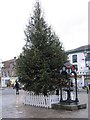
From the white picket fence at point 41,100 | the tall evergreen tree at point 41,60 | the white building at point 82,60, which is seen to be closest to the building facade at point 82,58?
the white building at point 82,60

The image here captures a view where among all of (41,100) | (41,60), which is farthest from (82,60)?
(41,100)

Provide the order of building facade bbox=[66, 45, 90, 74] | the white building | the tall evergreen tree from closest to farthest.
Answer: the tall evergreen tree, building facade bbox=[66, 45, 90, 74], the white building

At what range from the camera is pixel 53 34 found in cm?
1727

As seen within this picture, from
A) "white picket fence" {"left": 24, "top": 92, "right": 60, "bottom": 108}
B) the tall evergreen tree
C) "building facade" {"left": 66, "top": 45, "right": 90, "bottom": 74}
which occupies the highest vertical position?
"building facade" {"left": 66, "top": 45, "right": 90, "bottom": 74}

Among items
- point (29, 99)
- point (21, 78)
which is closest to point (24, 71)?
point (21, 78)

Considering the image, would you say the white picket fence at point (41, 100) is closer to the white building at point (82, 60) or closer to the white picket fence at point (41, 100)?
the white picket fence at point (41, 100)

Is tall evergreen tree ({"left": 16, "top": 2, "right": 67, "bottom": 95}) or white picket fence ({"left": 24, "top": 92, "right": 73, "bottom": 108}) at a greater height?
tall evergreen tree ({"left": 16, "top": 2, "right": 67, "bottom": 95})

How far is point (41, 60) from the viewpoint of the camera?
638 inches

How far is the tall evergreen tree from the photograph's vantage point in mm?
16047

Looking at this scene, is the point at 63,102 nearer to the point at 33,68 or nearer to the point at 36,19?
the point at 33,68

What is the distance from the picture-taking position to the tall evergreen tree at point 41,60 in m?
16.0

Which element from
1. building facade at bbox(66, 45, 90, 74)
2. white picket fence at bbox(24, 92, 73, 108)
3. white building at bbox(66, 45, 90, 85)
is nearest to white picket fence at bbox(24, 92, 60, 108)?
white picket fence at bbox(24, 92, 73, 108)

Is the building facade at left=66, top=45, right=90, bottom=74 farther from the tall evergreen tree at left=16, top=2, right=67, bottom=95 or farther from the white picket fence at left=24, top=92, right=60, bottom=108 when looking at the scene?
the white picket fence at left=24, top=92, right=60, bottom=108

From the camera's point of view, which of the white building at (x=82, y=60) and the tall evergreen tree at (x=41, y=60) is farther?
the white building at (x=82, y=60)
